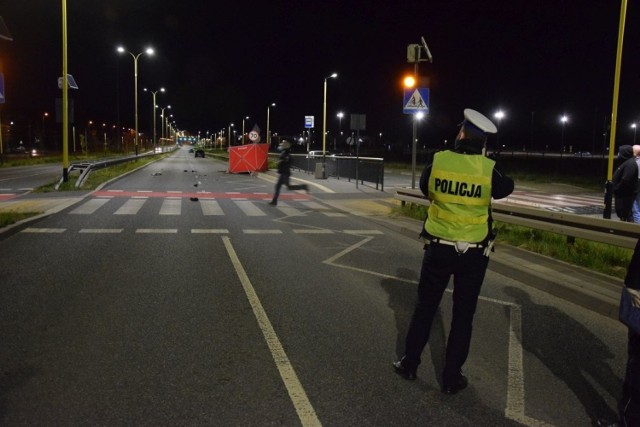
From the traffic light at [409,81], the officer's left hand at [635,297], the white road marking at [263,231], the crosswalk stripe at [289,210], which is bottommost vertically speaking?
the white road marking at [263,231]

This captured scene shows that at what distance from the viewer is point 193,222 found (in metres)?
13.4

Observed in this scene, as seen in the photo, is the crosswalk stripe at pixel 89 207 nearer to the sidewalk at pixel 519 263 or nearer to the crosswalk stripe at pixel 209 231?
the sidewalk at pixel 519 263

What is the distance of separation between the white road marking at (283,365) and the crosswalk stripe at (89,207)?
879 cm

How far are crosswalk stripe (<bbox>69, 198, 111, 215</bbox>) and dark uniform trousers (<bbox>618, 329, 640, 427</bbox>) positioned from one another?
1356 cm

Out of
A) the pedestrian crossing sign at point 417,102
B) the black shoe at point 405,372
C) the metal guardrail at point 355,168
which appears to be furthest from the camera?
the metal guardrail at point 355,168

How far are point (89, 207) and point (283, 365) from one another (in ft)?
42.2

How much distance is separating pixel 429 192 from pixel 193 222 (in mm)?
9823

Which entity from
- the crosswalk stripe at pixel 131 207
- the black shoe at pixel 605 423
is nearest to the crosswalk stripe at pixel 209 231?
the crosswalk stripe at pixel 131 207

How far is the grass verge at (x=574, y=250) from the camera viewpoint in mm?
8344

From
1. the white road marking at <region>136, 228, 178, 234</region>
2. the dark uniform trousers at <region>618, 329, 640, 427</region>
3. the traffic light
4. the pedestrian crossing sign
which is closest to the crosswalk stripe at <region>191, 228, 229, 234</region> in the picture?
the white road marking at <region>136, 228, 178, 234</region>

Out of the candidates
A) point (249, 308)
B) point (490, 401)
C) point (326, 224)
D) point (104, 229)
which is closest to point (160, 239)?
point (104, 229)

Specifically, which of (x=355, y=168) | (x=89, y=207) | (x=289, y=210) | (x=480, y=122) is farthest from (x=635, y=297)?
(x=355, y=168)

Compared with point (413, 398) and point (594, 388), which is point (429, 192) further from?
point (594, 388)

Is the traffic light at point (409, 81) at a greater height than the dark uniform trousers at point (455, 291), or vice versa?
the traffic light at point (409, 81)
